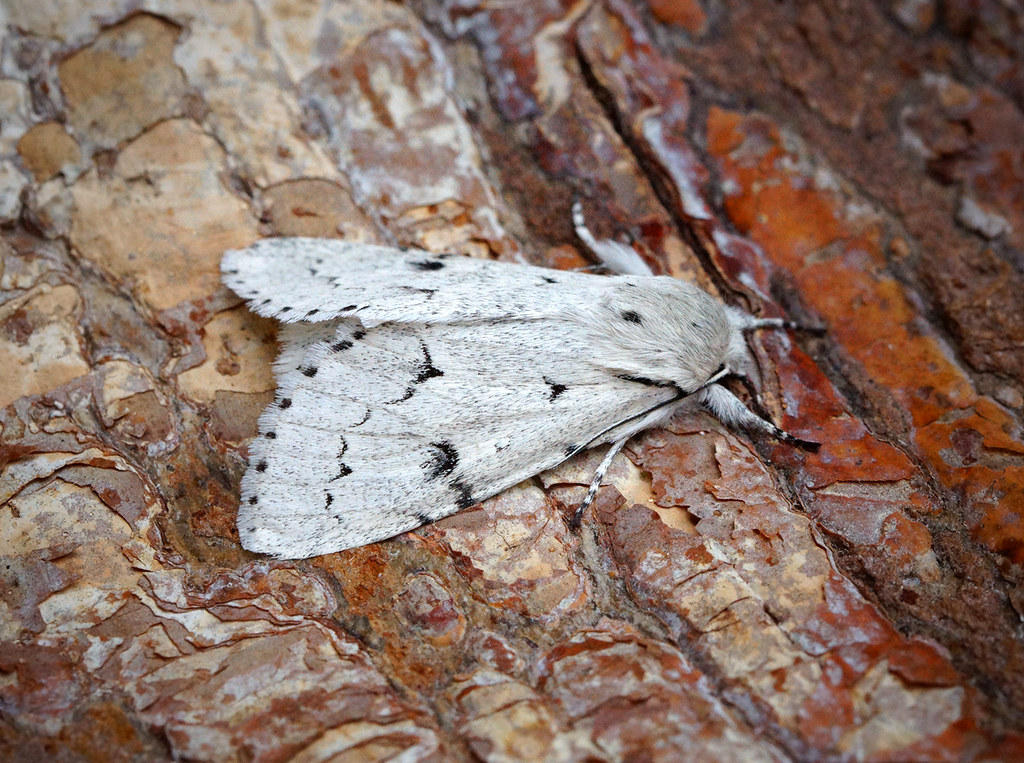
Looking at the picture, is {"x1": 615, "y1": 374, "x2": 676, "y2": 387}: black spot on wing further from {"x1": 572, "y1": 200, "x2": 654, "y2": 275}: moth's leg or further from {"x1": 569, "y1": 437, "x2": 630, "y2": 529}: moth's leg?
{"x1": 572, "y1": 200, "x2": 654, "y2": 275}: moth's leg

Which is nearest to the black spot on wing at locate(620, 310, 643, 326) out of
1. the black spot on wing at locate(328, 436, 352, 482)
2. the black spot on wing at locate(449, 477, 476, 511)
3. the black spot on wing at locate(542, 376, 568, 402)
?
the black spot on wing at locate(542, 376, 568, 402)

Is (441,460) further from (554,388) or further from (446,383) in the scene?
(554,388)

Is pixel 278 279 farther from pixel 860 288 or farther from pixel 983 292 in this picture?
pixel 983 292

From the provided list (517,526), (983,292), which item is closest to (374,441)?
(517,526)

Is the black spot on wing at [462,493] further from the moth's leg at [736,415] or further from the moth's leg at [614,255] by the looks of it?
the moth's leg at [614,255]

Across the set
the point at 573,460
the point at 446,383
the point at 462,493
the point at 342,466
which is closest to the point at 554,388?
the point at 573,460
